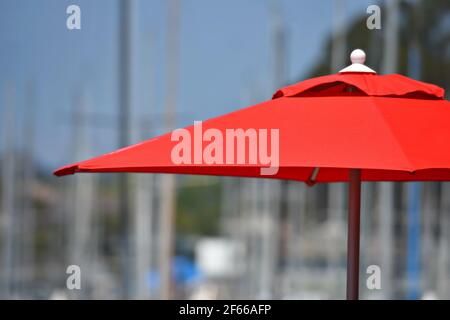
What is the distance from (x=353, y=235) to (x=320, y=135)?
1.21 meters

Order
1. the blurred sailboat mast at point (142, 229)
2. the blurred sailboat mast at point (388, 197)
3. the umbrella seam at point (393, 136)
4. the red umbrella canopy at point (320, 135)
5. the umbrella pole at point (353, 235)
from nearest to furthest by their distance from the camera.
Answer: the umbrella seam at point (393, 136) → the red umbrella canopy at point (320, 135) → the umbrella pole at point (353, 235) → the blurred sailboat mast at point (388, 197) → the blurred sailboat mast at point (142, 229)

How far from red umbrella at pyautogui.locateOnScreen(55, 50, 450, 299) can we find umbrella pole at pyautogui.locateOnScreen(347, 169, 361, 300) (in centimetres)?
54

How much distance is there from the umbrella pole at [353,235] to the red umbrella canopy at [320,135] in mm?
577

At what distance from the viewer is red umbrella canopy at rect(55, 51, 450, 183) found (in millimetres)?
6117

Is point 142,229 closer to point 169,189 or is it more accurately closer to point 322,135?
point 169,189

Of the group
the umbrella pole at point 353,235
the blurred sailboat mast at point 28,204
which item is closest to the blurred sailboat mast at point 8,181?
the blurred sailboat mast at point 28,204

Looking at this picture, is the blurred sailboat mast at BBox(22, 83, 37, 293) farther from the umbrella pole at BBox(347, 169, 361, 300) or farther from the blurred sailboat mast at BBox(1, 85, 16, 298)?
the umbrella pole at BBox(347, 169, 361, 300)

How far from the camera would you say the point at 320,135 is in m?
6.30

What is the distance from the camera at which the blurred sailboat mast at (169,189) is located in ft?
68.3

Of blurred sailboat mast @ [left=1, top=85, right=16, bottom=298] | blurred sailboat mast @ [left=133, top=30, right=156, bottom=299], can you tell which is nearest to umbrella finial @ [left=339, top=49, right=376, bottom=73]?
blurred sailboat mast @ [left=133, top=30, right=156, bottom=299]

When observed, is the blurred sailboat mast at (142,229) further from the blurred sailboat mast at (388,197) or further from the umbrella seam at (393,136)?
the umbrella seam at (393,136)

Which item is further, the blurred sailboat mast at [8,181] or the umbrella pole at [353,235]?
the blurred sailboat mast at [8,181]

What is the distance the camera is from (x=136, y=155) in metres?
6.46

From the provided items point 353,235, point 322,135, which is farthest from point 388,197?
point 322,135
